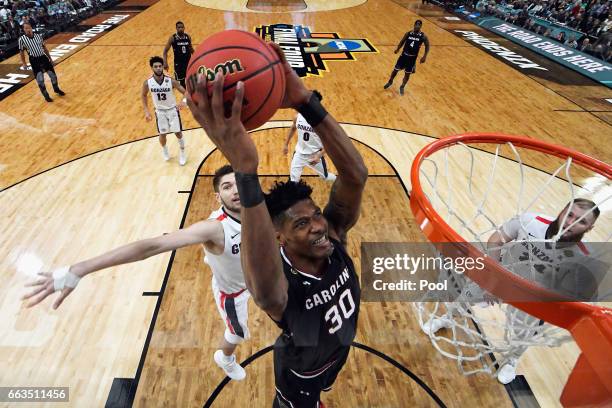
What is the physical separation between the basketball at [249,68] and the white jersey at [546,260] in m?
1.74

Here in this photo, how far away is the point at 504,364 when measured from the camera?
3.25 meters

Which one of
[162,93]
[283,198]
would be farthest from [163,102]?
[283,198]

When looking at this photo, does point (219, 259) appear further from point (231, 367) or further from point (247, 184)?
point (247, 184)

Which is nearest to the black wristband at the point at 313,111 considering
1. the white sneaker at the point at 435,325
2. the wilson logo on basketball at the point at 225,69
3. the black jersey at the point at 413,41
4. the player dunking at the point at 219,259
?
the wilson logo on basketball at the point at 225,69

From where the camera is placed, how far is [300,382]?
213 centimetres

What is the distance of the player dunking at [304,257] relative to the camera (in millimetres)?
1215

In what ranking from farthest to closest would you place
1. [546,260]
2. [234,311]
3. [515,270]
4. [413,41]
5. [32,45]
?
[413,41]
[32,45]
[234,311]
[546,260]
[515,270]

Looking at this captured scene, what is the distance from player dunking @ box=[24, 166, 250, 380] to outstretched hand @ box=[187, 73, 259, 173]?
1217 mm

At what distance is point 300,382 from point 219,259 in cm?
98

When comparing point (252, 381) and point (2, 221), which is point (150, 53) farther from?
point (252, 381)

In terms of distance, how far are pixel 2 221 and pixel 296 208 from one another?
4.82 metres

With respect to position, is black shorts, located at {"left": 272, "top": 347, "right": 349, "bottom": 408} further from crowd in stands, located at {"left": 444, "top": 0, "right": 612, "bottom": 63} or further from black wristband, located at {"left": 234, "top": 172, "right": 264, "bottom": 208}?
crowd in stands, located at {"left": 444, "top": 0, "right": 612, "bottom": 63}

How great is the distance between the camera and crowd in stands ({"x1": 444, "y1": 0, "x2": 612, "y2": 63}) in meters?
11.3

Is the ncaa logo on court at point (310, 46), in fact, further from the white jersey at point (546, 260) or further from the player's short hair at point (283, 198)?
the player's short hair at point (283, 198)
